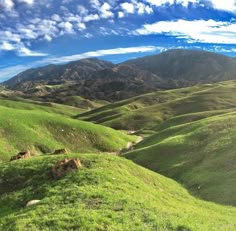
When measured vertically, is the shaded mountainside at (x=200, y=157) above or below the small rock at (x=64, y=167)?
below

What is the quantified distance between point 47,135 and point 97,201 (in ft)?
189

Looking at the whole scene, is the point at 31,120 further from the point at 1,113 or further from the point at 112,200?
the point at 112,200

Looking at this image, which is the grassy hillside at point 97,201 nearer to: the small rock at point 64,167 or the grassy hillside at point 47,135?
the small rock at point 64,167

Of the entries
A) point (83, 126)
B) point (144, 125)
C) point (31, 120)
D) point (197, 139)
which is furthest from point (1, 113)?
point (144, 125)

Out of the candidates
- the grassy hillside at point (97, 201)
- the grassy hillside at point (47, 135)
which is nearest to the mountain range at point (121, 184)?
the grassy hillside at point (97, 201)

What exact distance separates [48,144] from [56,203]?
2046 inches

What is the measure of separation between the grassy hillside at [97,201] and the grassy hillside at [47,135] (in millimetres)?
34430

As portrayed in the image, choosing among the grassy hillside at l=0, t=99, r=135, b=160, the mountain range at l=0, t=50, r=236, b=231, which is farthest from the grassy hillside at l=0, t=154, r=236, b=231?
the grassy hillside at l=0, t=99, r=135, b=160

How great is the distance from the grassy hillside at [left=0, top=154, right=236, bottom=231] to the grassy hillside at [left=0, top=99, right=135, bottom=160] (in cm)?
3443

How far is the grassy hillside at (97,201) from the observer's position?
76.0 ft

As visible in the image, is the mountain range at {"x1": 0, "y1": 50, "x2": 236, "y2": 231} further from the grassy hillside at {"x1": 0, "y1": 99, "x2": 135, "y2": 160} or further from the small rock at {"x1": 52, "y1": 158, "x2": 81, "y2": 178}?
the grassy hillside at {"x1": 0, "y1": 99, "x2": 135, "y2": 160}

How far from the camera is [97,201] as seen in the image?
2684cm

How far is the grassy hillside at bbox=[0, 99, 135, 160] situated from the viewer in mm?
74250

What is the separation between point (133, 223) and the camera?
23078 mm
